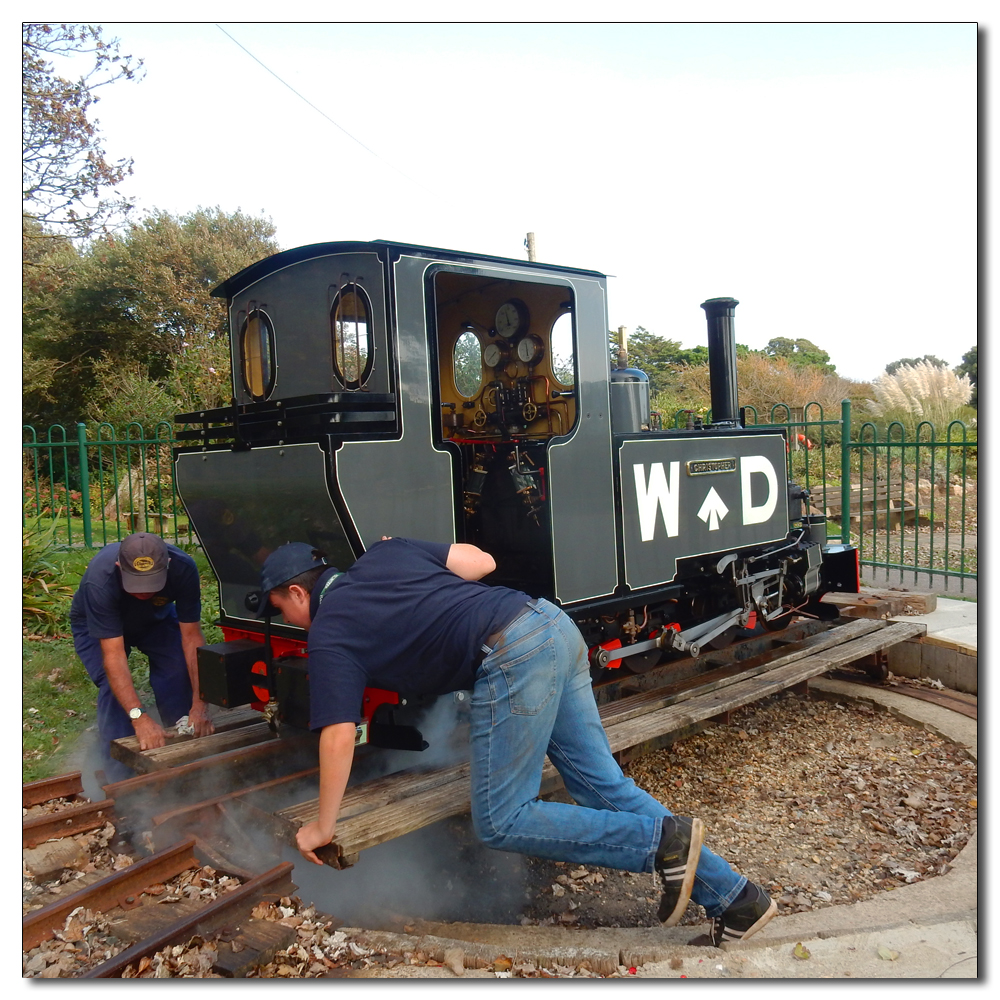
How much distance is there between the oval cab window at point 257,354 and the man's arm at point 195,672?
1254 millimetres

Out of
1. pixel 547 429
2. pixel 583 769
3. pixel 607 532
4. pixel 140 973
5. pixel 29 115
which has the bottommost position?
pixel 140 973

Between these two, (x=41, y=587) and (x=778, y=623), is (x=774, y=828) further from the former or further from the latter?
(x=41, y=587)

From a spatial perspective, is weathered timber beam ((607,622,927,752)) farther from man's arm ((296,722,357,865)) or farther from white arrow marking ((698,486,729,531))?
man's arm ((296,722,357,865))

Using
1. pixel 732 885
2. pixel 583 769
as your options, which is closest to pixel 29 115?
pixel 583 769

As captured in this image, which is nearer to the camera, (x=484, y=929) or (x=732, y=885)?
(x=732, y=885)

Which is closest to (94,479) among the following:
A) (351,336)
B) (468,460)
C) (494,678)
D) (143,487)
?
(143,487)

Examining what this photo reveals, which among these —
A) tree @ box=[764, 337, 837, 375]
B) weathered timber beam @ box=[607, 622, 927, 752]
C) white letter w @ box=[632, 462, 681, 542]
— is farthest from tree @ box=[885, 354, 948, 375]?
tree @ box=[764, 337, 837, 375]

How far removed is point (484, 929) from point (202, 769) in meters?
1.45

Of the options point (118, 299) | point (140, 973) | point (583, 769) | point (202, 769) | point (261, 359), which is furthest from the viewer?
point (118, 299)

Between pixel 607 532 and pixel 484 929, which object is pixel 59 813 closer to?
pixel 484 929

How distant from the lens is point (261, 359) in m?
4.13

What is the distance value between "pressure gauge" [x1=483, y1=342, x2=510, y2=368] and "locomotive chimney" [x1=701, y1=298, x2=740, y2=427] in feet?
5.75

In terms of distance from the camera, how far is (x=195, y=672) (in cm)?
415

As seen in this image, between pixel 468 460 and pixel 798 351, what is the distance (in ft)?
71.3
